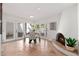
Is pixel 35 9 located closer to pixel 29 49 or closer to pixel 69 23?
pixel 69 23

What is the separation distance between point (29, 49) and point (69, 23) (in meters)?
1.28

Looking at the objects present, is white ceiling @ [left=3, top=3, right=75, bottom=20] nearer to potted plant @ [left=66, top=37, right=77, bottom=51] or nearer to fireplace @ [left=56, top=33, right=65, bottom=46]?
fireplace @ [left=56, top=33, right=65, bottom=46]

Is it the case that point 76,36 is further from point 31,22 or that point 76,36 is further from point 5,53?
point 5,53

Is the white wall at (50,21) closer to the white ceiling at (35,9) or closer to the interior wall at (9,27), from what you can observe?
the white ceiling at (35,9)

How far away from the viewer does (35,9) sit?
2781 millimetres

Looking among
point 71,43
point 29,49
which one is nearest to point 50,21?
point 71,43

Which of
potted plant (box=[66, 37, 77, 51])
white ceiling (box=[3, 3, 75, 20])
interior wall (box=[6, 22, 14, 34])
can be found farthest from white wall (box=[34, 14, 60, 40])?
interior wall (box=[6, 22, 14, 34])

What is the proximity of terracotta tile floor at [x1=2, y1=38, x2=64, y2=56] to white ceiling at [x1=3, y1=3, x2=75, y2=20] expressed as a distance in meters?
0.72

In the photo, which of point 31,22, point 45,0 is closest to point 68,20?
point 45,0

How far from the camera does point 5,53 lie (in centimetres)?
254

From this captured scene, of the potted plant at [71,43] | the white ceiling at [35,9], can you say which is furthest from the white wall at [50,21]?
the potted plant at [71,43]

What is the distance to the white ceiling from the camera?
258cm

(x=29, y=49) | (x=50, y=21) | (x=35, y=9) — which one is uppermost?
(x=35, y=9)

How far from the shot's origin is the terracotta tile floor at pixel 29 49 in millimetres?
2575
